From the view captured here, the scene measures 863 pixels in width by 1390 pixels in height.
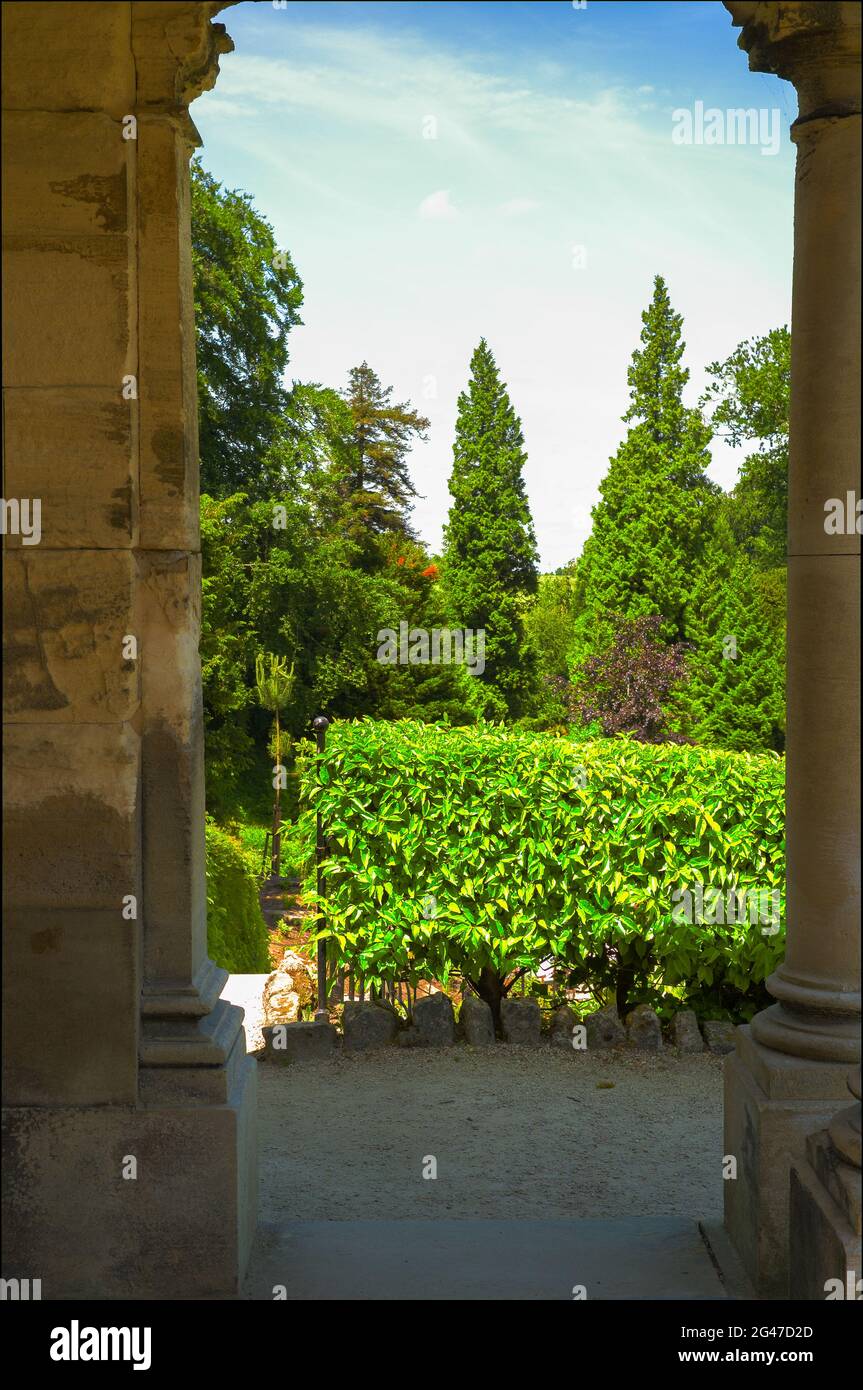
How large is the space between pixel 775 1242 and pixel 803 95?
4.32 m

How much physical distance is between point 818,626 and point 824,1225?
2100 millimetres

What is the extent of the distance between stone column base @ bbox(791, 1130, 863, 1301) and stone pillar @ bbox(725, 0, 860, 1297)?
0.91 ft

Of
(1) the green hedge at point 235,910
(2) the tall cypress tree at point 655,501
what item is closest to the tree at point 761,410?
(2) the tall cypress tree at point 655,501

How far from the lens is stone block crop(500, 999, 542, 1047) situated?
8773mm

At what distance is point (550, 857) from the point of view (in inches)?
345

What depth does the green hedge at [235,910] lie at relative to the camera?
16.1 metres

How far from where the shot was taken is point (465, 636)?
140 ft

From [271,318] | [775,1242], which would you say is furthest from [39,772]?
[271,318]

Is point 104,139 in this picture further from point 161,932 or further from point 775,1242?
point 775,1242

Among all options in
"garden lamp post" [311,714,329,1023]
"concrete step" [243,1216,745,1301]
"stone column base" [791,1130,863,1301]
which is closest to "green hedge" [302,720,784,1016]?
"garden lamp post" [311,714,329,1023]

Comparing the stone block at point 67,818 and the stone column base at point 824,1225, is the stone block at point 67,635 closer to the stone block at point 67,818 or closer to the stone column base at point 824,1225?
the stone block at point 67,818

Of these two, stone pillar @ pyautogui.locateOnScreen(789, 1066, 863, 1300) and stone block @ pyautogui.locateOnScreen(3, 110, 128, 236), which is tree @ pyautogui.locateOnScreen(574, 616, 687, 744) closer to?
stone pillar @ pyautogui.locateOnScreen(789, 1066, 863, 1300)

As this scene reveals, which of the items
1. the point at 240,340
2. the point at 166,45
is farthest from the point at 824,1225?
the point at 240,340

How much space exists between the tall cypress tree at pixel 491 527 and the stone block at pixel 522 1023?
34.5 metres
